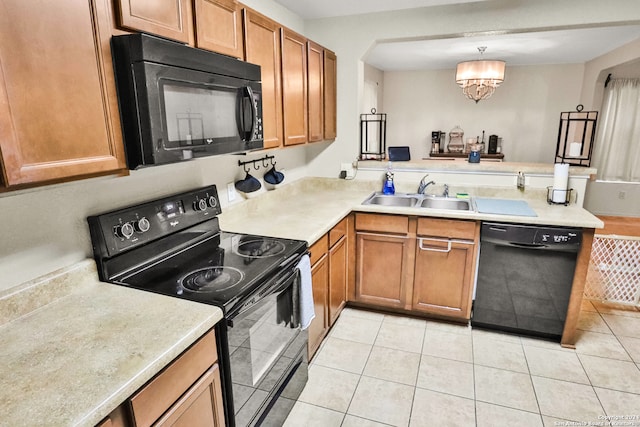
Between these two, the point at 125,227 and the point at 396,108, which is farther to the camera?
the point at 396,108

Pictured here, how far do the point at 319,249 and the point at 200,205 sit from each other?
708 millimetres

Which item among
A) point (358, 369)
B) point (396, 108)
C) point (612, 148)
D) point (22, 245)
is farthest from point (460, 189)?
point (396, 108)

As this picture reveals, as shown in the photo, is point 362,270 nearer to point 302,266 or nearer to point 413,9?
point 302,266

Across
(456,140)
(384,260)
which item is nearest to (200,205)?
(384,260)

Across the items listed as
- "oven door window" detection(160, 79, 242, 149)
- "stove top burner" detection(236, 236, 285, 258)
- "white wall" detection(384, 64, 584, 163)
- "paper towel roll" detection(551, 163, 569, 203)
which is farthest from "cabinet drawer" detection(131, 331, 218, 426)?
"white wall" detection(384, 64, 584, 163)

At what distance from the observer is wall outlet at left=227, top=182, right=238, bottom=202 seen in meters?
2.27

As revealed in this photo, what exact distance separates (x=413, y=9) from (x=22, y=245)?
2810 mm

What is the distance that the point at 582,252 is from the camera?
7.36 ft

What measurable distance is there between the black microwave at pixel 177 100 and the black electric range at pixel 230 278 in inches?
17.0

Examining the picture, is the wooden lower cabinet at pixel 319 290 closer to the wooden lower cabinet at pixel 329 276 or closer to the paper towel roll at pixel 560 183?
the wooden lower cabinet at pixel 329 276

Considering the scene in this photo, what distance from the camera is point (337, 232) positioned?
246cm

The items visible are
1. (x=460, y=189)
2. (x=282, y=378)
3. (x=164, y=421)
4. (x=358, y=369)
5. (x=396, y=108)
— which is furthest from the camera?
(x=396, y=108)

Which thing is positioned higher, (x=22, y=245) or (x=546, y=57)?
(x=546, y=57)

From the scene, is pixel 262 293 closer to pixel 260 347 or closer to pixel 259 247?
pixel 260 347
